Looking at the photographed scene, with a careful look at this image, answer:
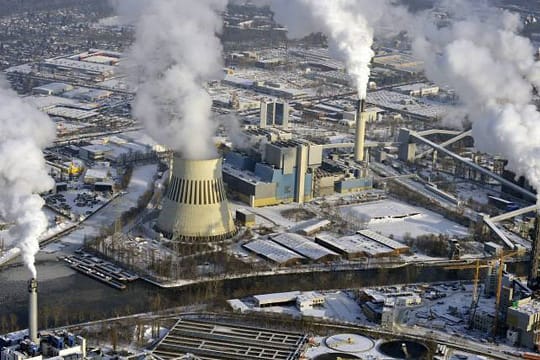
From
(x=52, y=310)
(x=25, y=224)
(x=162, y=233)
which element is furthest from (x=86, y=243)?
(x=25, y=224)

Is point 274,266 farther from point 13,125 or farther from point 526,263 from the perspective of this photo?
point 13,125

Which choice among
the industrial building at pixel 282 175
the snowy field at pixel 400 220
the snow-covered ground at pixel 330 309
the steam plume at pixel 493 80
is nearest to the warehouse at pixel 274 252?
the snow-covered ground at pixel 330 309

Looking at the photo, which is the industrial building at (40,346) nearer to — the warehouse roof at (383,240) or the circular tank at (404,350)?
the circular tank at (404,350)

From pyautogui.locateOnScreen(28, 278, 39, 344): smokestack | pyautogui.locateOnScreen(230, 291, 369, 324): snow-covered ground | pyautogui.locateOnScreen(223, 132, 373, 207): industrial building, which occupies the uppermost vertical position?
pyautogui.locateOnScreen(28, 278, 39, 344): smokestack

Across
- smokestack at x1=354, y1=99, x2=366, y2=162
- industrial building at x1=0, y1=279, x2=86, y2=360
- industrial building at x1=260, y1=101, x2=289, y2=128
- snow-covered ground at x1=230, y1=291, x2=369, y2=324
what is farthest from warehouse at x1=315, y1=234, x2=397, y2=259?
industrial building at x1=260, y1=101, x2=289, y2=128

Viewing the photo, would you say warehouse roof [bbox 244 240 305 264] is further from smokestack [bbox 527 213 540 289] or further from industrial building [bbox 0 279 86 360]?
industrial building [bbox 0 279 86 360]
